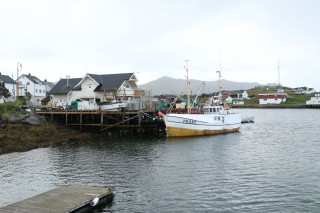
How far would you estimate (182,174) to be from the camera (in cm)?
→ 2670

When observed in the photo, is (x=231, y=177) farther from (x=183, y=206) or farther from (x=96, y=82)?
(x=96, y=82)

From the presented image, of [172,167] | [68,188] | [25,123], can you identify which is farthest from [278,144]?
[25,123]

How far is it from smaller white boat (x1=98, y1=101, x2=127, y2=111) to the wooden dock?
109 ft

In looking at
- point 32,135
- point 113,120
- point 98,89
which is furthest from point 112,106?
point 32,135

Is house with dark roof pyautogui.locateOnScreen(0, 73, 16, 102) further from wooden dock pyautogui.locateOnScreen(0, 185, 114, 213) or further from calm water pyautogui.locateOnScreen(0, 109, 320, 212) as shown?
wooden dock pyautogui.locateOnScreen(0, 185, 114, 213)

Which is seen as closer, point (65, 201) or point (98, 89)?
point (65, 201)

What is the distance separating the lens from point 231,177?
84.4 ft

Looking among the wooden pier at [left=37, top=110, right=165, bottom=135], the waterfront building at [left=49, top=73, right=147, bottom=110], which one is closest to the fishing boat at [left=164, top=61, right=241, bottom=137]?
the wooden pier at [left=37, top=110, right=165, bottom=135]

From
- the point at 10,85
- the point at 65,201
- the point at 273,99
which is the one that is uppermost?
the point at 10,85

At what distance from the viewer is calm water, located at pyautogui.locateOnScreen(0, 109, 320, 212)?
20.3 metres

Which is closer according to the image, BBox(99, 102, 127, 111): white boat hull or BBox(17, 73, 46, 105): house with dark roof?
BBox(99, 102, 127, 111): white boat hull

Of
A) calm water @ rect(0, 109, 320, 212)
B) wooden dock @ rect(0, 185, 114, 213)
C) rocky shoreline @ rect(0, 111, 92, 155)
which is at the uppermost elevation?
rocky shoreline @ rect(0, 111, 92, 155)

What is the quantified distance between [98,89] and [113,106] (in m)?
11.2

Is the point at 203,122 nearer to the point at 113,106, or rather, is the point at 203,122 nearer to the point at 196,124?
the point at 196,124
